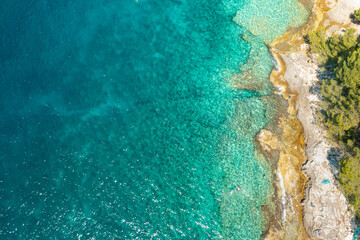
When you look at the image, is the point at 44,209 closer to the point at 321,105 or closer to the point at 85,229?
the point at 85,229

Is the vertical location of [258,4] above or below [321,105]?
above

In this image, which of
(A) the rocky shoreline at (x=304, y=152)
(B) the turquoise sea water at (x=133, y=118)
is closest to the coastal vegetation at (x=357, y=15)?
(A) the rocky shoreline at (x=304, y=152)

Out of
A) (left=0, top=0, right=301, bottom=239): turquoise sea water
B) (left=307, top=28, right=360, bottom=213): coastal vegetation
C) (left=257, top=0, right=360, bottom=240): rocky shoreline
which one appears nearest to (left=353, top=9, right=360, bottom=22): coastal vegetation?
(left=257, top=0, right=360, bottom=240): rocky shoreline

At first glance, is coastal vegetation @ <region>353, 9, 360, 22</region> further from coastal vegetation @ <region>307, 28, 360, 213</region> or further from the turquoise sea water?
the turquoise sea water

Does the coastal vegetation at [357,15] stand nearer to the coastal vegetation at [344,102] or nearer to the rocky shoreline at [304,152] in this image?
the rocky shoreline at [304,152]

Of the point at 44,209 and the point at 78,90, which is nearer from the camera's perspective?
the point at 44,209

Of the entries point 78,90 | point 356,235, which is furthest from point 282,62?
point 78,90

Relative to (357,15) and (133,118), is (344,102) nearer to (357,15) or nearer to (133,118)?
(357,15)
